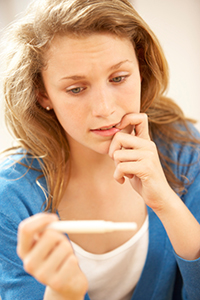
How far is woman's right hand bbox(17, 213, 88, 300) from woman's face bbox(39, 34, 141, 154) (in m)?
0.46

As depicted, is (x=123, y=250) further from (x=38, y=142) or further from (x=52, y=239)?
(x=52, y=239)

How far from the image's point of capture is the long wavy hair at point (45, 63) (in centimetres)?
90

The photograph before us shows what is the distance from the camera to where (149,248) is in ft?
3.79

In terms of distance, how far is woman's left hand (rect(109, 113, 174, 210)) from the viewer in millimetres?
911

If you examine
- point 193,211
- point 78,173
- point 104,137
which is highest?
point 104,137

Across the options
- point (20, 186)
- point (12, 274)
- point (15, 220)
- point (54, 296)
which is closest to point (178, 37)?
point (20, 186)

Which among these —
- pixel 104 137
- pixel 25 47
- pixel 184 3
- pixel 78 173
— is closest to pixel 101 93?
pixel 104 137

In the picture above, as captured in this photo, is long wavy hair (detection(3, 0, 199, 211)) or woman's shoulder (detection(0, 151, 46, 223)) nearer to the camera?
long wavy hair (detection(3, 0, 199, 211))

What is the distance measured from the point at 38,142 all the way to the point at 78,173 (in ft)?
0.67

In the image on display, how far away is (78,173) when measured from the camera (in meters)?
1.23

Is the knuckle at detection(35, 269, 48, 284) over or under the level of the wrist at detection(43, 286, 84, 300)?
over

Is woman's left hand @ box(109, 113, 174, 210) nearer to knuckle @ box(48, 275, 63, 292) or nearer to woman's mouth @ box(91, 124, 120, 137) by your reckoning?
woman's mouth @ box(91, 124, 120, 137)

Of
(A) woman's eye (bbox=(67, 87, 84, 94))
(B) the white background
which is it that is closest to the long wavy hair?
(A) woman's eye (bbox=(67, 87, 84, 94))

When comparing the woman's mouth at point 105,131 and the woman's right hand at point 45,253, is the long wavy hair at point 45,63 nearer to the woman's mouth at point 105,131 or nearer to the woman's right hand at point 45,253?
the woman's mouth at point 105,131
